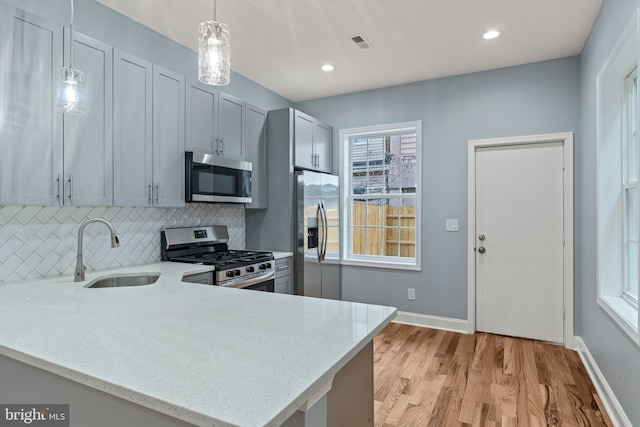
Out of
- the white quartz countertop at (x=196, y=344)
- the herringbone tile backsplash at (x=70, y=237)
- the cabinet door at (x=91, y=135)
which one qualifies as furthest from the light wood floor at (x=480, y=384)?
the cabinet door at (x=91, y=135)

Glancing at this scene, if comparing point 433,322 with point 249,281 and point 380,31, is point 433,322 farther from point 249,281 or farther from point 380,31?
point 380,31

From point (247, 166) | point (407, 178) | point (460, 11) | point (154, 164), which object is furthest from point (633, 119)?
point (154, 164)

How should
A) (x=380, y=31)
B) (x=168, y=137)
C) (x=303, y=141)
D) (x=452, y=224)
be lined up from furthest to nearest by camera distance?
(x=303, y=141)
(x=452, y=224)
(x=380, y=31)
(x=168, y=137)

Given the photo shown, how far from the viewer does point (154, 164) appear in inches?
107

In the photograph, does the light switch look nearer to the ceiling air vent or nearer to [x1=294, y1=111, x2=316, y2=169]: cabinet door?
[x1=294, y1=111, x2=316, y2=169]: cabinet door

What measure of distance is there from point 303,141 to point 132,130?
190 centimetres

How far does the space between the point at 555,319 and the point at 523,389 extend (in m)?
1.26

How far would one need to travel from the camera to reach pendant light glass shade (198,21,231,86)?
167 cm

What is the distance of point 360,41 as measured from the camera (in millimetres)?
3172

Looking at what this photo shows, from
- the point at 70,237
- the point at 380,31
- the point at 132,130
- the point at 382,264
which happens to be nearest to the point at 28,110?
the point at 132,130

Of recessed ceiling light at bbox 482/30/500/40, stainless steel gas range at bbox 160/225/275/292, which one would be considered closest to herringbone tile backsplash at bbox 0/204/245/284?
stainless steel gas range at bbox 160/225/275/292

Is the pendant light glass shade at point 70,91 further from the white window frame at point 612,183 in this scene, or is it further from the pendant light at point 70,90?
the white window frame at point 612,183

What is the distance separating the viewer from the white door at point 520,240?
3.55 m

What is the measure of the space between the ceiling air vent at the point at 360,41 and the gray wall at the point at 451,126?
1.13 metres
